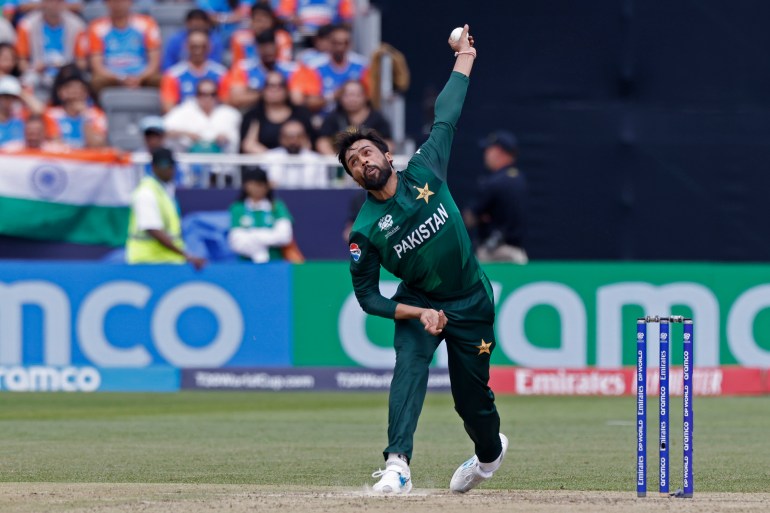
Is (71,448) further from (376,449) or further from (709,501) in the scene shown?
(709,501)

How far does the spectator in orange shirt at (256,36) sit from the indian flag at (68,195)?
2.11 m

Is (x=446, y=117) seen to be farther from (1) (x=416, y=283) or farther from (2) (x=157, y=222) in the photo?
(2) (x=157, y=222)

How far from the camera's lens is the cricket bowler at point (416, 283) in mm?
7520

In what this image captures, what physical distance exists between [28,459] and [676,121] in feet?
29.9

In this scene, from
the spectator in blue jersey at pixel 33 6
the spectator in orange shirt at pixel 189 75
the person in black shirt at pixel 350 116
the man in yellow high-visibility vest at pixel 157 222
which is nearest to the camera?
the man in yellow high-visibility vest at pixel 157 222

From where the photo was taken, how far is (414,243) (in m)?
7.53

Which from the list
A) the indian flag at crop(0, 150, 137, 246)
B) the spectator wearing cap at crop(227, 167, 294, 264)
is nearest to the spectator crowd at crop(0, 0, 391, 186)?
the indian flag at crop(0, 150, 137, 246)

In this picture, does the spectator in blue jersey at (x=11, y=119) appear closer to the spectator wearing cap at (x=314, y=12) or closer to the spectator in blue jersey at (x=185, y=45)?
the spectator in blue jersey at (x=185, y=45)

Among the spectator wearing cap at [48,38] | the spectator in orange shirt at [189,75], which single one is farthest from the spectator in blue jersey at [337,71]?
the spectator wearing cap at [48,38]

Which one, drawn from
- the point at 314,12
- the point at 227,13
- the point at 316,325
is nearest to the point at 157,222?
the point at 316,325

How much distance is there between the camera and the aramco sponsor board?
15.0 meters

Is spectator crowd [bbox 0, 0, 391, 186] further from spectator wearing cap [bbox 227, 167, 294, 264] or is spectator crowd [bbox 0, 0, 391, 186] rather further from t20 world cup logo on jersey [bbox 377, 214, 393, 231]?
t20 world cup logo on jersey [bbox 377, 214, 393, 231]

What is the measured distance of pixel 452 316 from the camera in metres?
7.62

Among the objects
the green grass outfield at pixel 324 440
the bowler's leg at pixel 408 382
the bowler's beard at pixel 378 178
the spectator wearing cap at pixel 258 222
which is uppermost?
the bowler's beard at pixel 378 178
